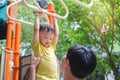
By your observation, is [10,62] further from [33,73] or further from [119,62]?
[119,62]

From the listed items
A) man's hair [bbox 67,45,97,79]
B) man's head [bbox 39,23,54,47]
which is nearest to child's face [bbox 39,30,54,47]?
man's head [bbox 39,23,54,47]

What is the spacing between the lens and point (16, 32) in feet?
8.14

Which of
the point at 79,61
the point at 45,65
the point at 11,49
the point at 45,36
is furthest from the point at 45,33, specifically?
the point at 79,61

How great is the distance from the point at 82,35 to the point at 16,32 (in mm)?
2331

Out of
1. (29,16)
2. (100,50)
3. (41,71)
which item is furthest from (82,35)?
(41,71)

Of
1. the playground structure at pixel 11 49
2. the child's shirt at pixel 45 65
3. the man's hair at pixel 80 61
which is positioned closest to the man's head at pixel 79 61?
the man's hair at pixel 80 61

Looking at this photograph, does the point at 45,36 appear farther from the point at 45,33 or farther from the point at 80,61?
the point at 80,61

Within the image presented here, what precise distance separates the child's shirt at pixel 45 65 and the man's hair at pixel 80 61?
0.64 metres

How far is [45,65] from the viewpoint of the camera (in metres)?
1.95

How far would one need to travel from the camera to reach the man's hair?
1271 millimetres

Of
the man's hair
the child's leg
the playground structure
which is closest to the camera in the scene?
the man's hair

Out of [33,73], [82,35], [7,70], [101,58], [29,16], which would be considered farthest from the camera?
[29,16]

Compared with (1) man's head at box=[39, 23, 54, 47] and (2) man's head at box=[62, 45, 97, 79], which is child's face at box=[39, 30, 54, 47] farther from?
(2) man's head at box=[62, 45, 97, 79]

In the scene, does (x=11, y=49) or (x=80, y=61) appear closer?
(x=80, y=61)
